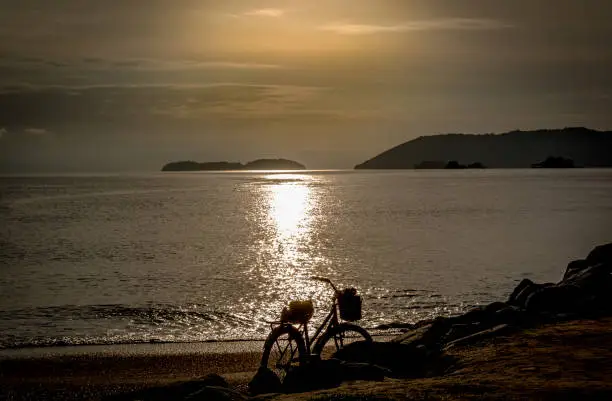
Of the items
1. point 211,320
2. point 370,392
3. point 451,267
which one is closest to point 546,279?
point 451,267

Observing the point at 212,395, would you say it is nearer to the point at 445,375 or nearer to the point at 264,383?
the point at 264,383

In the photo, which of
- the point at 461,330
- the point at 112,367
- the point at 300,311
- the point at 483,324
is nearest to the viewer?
the point at 300,311

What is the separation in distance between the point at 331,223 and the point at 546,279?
124 feet

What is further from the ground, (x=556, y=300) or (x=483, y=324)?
(x=556, y=300)

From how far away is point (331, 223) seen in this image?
67438mm

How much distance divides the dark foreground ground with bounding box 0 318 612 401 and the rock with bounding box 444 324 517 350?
26 cm

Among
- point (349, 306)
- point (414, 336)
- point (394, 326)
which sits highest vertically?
point (349, 306)

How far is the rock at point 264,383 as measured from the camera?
40.0ft

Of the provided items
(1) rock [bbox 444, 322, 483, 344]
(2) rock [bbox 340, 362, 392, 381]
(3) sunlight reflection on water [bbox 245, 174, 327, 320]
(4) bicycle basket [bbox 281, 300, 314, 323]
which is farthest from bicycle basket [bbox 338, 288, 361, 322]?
(3) sunlight reflection on water [bbox 245, 174, 327, 320]

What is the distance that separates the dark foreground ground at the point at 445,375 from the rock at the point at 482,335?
10.4 inches

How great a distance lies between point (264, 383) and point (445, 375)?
10.7ft

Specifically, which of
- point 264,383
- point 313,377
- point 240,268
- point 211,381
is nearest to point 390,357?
point 313,377

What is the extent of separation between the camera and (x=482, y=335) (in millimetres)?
14172

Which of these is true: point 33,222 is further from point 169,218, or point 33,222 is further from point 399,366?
point 399,366
